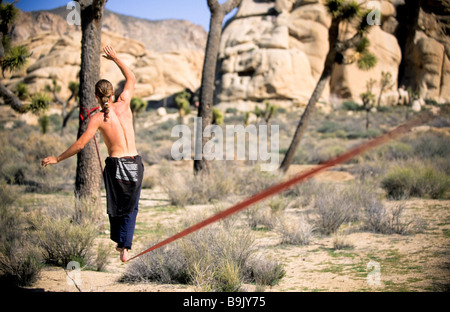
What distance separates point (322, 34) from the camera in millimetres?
44469

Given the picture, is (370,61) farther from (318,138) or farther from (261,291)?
(318,138)

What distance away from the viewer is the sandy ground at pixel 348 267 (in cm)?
395

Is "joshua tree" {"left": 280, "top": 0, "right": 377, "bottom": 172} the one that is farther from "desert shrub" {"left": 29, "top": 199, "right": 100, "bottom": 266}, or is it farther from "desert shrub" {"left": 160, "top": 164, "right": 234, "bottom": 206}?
"desert shrub" {"left": 29, "top": 199, "right": 100, "bottom": 266}

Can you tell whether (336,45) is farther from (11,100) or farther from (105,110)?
(105,110)

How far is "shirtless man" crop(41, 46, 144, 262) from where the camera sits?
3.02 meters

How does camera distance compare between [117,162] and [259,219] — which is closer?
[117,162]

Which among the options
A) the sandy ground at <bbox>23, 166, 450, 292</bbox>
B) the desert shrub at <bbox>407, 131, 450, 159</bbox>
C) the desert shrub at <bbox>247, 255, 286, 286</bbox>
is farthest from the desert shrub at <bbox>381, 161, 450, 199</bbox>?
the desert shrub at <bbox>247, 255, 286, 286</bbox>

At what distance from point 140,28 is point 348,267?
136m

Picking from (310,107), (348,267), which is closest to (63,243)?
(348,267)

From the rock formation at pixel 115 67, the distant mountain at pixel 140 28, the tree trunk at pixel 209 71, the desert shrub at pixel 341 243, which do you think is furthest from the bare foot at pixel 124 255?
the distant mountain at pixel 140 28

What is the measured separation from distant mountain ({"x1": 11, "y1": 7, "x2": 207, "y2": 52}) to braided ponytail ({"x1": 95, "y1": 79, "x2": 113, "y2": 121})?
357ft

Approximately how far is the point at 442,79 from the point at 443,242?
45.6 metres

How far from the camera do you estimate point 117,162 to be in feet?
9.95

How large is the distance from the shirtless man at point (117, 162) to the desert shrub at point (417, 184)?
711 centimetres
